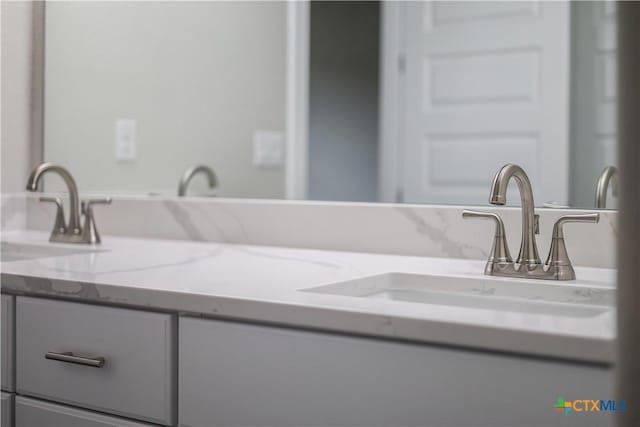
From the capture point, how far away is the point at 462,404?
33.0 inches

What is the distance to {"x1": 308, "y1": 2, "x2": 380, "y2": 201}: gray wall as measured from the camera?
154 centimetres

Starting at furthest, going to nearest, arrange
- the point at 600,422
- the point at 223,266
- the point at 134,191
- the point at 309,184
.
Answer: the point at 134,191 → the point at 309,184 → the point at 223,266 → the point at 600,422

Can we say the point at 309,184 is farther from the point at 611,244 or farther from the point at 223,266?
the point at 611,244

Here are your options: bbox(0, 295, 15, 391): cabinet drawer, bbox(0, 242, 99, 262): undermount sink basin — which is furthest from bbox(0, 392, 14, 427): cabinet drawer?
bbox(0, 242, 99, 262): undermount sink basin

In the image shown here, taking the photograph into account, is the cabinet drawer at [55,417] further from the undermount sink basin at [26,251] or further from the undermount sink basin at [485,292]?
the undermount sink basin at [26,251]

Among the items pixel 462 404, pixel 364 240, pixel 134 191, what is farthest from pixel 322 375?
pixel 134 191

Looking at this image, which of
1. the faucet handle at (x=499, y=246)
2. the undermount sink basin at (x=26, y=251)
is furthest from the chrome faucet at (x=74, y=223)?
the faucet handle at (x=499, y=246)

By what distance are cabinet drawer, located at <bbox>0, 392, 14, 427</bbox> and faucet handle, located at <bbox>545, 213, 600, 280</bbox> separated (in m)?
0.90

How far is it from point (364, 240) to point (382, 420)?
694 mm

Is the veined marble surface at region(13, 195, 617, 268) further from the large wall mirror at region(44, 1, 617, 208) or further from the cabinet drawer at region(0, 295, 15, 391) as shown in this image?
the cabinet drawer at region(0, 295, 15, 391)

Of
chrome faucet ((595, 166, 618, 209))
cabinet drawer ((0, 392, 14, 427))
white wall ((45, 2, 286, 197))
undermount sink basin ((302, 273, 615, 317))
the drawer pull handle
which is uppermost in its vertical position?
white wall ((45, 2, 286, 197))

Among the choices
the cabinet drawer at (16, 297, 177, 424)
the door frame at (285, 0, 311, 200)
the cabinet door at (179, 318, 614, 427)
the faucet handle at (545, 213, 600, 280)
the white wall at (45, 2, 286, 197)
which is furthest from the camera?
the white wall at (45, 2, 286, 197)

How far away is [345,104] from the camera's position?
1.57m

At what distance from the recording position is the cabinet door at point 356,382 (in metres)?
0.80
